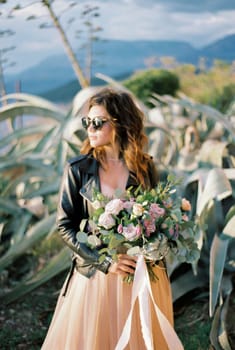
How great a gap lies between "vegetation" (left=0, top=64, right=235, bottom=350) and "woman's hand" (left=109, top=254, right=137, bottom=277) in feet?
2.45

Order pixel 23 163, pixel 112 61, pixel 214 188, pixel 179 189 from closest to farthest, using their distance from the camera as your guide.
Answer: pixel 214 188 → pixel 179 189 → pixel 23 163 → pixel 112 61

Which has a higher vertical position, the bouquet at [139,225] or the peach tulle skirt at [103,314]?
the bouquet at [139,225]

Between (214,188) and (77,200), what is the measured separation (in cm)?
101

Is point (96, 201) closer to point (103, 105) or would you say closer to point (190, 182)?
point (103, 105)

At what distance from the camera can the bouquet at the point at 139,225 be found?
1896 mm

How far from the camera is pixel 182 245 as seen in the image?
78.7 inches

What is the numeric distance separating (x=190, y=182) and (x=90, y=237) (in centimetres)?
143

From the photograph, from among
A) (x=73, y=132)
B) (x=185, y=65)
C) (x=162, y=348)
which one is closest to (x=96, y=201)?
(x=162, y=348)

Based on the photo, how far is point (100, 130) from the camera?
2111 millimetres

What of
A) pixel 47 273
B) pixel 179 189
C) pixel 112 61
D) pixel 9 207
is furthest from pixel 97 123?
pixel 112 61

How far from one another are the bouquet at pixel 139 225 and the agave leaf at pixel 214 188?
97 centimetres

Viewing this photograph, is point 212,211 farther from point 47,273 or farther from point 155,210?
point 155,210

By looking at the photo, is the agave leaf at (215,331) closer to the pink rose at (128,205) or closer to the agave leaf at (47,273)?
the agave leaf at (47,273)

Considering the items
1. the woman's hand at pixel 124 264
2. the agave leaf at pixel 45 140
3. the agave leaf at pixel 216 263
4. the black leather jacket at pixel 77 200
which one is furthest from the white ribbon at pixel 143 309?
the agave leaf at pixel 45 140
